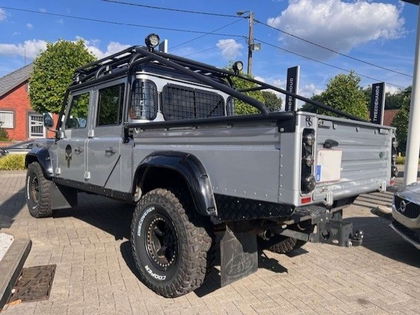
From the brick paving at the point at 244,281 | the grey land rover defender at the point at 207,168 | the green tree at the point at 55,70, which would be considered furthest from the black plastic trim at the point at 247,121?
the green tree at the point at 55,70

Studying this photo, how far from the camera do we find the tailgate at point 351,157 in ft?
10.1

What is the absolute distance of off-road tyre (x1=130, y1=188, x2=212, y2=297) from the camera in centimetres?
349

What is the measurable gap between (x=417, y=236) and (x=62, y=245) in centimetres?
456

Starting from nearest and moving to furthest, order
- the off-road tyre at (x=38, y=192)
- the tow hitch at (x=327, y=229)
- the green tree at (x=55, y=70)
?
the tow hitch at (x=327, y=229) < the off-road tyre at (x=38, y=192) < the green tree at (x=55, y=70)

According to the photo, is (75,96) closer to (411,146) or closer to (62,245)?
(62,245)

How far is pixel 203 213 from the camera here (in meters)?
3.29

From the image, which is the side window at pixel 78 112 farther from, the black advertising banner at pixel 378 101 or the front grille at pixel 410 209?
the black advertising banner at pixel 378 101

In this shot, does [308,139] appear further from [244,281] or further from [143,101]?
[143,101]

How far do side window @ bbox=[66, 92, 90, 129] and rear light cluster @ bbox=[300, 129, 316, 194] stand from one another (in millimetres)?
3632

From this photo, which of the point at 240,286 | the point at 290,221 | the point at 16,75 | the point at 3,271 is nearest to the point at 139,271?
the point at 240,286

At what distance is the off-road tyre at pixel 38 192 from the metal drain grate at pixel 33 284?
86.6 inches

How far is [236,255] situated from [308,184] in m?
1.06

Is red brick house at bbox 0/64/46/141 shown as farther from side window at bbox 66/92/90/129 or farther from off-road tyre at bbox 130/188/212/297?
off-road tyre at bbox 130/188/212/297

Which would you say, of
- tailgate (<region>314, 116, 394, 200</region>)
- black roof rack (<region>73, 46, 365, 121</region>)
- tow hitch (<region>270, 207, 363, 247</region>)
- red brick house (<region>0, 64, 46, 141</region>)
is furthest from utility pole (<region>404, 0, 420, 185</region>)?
red brick house (<region>0, 64, 46, 141</region>)
